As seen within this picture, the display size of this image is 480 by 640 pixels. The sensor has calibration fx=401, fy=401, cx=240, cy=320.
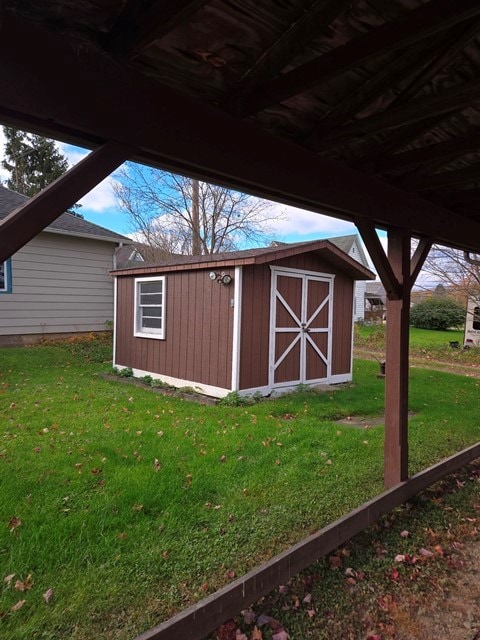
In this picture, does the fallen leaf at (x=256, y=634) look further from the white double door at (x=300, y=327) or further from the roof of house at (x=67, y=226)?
the roof of house at (x=67, y=226)

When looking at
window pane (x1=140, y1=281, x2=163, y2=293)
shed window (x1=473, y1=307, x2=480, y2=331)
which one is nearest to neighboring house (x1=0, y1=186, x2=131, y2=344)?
window pane (x1=140, y1=281, x2=163, y2=293)

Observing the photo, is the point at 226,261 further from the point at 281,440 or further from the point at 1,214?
the point at 1,214

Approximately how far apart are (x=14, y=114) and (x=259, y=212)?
54.1 ft

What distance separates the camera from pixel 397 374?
3188 mm

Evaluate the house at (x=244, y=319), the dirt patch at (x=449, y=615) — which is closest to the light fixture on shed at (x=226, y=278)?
the house at (x=244, y=319)

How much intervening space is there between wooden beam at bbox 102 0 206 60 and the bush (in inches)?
857

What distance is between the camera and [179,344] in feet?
25.4

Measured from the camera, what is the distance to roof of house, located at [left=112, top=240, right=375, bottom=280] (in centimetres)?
667

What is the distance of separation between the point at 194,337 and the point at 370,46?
20.8 ft

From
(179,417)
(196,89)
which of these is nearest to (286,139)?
(196,89)

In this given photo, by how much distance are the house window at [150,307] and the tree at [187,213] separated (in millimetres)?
8630

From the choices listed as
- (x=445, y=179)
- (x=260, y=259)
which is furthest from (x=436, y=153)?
(x=260, y=259)

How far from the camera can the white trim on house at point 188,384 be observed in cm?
693

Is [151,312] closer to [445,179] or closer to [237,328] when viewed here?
[237,328]
